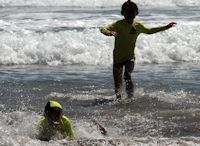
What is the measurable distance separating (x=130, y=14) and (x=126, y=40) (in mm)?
494

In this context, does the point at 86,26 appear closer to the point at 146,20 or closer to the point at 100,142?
the point at 146,20

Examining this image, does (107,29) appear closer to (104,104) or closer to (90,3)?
(104,104)

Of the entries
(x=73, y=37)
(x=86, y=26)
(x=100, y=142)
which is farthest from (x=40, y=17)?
(x=100, y=142)

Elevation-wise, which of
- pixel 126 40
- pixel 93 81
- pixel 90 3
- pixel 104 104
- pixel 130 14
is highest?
pixel 130 14

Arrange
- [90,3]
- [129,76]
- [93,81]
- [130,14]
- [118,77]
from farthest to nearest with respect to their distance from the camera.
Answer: [90,3], [93,81], [118,77], [129,76], [130,14]

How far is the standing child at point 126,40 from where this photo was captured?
33.3 feet

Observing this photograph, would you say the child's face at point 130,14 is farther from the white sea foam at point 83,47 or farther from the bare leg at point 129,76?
the white sea foam at point 83,47

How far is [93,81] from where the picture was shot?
40.8 ft

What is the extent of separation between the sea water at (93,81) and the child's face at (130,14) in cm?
138

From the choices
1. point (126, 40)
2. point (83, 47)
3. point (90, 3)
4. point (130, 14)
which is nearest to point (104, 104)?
point (126, 40)

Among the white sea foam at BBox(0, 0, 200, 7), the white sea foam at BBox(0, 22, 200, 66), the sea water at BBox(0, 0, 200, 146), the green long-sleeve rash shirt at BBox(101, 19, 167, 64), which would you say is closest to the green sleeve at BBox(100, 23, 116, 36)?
the green long-sleeve rash shirt at BBox(101, 19, 167, 64)

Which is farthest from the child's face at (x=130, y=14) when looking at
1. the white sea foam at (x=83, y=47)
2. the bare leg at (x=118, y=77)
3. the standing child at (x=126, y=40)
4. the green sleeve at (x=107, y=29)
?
the white sea foam at (x=83, y=47)

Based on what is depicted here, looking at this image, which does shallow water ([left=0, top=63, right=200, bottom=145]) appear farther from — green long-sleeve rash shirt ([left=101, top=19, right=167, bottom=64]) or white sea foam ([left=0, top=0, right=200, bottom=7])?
white sea foam ([left=0, top=0, right=200, bottom=7])

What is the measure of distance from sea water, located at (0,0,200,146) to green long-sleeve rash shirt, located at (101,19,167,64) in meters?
0.78
